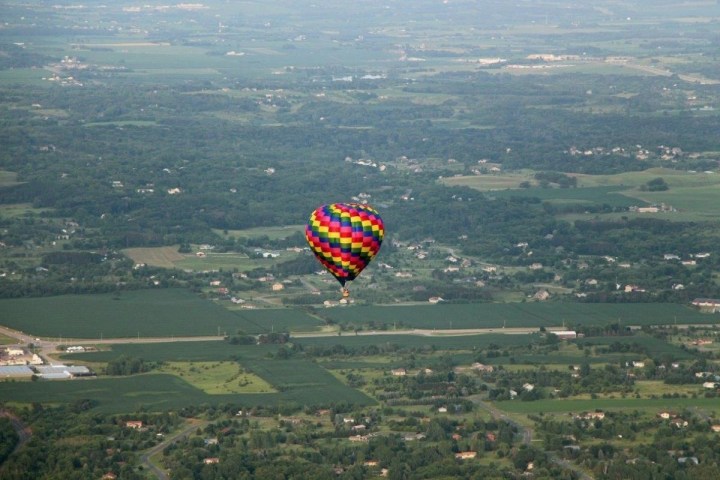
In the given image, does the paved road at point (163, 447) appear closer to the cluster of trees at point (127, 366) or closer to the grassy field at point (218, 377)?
the grassy field at point (218, 377)

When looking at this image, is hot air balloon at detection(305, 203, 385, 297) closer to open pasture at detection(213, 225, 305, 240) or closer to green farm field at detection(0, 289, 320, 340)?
green farm field at detection(0, 289, 320, 340)

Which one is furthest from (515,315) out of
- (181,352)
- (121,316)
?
(121,316)

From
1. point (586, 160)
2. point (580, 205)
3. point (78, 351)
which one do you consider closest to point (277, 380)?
point (78, 351)

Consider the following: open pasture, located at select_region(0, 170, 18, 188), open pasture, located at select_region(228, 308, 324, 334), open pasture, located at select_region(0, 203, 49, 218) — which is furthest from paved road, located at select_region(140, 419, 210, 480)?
open pasture, located at select_region(0, 170, 18, 188)

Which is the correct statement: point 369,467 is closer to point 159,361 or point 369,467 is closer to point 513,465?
point 513,465

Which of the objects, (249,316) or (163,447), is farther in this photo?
(249,316)

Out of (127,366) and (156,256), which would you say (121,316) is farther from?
(156,256)
